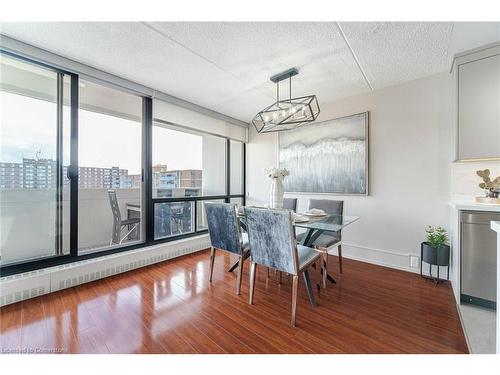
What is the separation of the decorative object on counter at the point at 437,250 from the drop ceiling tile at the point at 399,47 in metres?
1.87

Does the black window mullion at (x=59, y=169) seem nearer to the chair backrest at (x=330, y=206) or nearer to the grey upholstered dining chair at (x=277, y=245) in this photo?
the grey upholstered dining chair at (x=277, y=245)

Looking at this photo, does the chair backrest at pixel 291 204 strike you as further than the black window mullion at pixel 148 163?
Yes

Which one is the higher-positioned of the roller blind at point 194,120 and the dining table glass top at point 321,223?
the roller blind at point 194,120

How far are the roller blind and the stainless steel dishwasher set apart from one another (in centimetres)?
354

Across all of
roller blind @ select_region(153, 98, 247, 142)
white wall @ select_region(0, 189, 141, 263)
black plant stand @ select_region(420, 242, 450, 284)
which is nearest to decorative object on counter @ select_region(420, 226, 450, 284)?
black plant stand @ select_region(420, 242, 450, 284)

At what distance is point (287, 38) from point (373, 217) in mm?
2530

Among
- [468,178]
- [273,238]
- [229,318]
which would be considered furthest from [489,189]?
[229,318]

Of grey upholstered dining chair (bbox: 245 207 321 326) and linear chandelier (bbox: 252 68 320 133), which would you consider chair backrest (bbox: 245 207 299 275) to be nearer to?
grey upholstered dining chair (bbox: 245 207 321 326)

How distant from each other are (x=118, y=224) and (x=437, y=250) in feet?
13.2

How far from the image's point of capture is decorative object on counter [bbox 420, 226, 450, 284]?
2.30 meters

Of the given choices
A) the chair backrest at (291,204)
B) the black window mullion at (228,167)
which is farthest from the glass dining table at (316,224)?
the black window mullion at (228,167)

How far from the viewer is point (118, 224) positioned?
10.0 ft

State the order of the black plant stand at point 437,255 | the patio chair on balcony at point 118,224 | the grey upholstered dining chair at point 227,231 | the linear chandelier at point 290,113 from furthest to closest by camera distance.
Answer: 1. the patio chair on balcony at point 118,224
2. the black plant stand at point 437,255
3. the grey upholstered dining chair at point 227,231
4. the linear chandelier at point 290,113

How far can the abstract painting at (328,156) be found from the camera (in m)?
3.08
